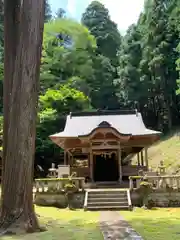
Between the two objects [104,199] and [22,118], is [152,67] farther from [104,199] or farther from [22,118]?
[22,118]

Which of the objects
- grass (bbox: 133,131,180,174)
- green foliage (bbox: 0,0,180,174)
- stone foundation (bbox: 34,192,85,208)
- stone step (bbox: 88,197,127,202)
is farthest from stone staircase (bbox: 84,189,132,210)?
green foliage (bbox: 0,0,180,174)

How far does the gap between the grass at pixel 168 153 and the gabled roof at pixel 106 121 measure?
18.3ft

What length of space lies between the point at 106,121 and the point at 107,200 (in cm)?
588

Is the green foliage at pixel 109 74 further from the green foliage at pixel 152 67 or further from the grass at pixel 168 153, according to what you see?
the grass at pixel 168 153

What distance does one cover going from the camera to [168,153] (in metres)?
25.1

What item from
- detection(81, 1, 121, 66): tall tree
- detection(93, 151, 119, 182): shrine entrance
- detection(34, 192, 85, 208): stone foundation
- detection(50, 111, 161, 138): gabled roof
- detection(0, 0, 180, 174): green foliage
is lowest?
detection(34, 192, 85, 208): stone foundation

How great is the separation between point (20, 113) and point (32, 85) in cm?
62

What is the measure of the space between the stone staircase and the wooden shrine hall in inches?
109

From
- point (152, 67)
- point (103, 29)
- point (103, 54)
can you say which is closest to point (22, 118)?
point (152, 67)

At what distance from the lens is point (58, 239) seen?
5547 mm

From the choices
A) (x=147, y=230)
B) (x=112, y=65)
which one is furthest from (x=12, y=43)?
(x=112, y=65)

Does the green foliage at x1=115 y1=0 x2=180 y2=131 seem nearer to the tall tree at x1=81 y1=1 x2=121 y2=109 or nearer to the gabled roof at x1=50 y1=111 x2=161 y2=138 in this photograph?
the tall tree at x1=81 y1=1 x2=121 y2=109

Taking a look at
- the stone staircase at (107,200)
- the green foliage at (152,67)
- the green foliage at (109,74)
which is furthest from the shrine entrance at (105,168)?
the green foliage at (152,67)

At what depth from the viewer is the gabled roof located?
1639 centimetres
